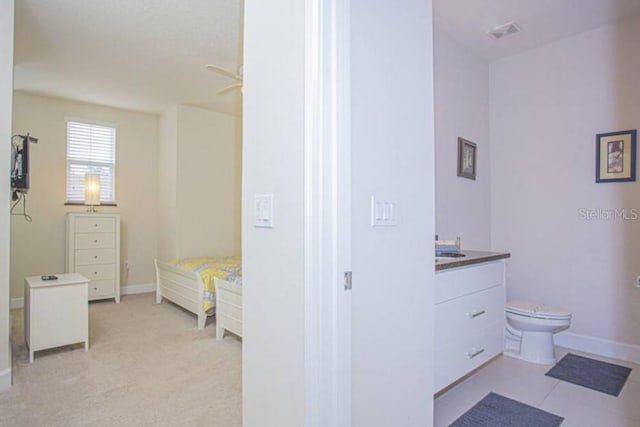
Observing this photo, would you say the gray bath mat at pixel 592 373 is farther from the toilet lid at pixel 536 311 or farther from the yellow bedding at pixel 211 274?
the yellow bedding at pixel 211 274

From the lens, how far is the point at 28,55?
11.7 ft

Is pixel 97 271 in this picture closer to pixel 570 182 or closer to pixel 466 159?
pixel 466 159

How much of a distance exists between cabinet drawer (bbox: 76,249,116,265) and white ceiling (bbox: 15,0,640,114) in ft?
6.69

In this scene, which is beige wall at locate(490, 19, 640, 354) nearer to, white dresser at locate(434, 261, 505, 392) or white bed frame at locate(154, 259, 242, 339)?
white dresser at locate(434, 261, 505, 392)

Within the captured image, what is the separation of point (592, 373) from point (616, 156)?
1690 mm

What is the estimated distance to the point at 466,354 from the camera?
7.50ft

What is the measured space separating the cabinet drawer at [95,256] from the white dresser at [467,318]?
439 cm

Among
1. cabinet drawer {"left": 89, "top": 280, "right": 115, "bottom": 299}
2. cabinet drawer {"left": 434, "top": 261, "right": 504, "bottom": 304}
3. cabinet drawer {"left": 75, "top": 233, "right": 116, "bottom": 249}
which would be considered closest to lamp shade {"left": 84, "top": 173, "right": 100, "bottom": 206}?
cabinet drawer {"left": 75, "top": 233, "right": 116, "bottom": 249}

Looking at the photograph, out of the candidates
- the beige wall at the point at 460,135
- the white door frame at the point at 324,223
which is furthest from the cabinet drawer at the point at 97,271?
the white door frame at the point at 324,223

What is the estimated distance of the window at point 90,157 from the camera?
4.95 meters

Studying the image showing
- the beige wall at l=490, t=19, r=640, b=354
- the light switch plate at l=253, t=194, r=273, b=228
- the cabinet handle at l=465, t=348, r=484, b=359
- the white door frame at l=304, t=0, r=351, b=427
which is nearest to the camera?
the white door frame at l=304, t=0, r=351, b=427

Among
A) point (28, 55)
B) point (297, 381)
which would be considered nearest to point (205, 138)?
point (28, 55)

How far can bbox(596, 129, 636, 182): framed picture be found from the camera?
2857 millimetres

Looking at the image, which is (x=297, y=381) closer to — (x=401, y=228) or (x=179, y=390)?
(x=401, y=228)
